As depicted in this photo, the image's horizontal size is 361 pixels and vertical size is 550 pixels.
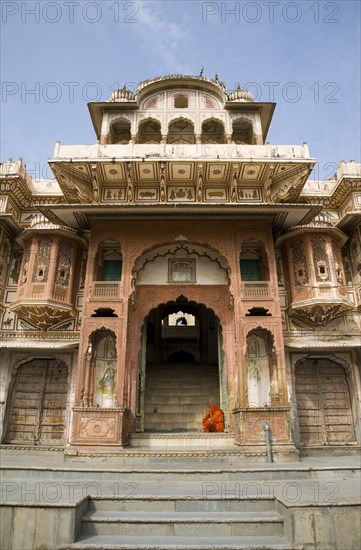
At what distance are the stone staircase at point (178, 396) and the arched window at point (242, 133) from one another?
9.62 metres

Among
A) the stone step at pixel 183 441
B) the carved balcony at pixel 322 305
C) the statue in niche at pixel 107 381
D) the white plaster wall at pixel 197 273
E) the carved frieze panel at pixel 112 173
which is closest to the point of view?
the stone step at pixel 183 441

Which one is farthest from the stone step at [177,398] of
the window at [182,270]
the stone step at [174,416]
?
the window at [182,270]

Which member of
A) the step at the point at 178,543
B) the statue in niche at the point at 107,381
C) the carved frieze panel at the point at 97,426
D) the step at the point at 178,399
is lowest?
the step at the point at 178,543

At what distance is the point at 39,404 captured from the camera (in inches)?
520

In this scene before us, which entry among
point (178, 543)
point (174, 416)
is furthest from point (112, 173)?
point (178, 543)

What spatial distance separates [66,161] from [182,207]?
13.2 feet

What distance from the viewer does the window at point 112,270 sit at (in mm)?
13758

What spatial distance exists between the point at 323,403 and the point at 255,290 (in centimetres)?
461

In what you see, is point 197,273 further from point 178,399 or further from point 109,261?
point 178,399

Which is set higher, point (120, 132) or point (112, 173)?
point (120, 132)

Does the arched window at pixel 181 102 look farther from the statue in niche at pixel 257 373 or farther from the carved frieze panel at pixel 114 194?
the statue in niche at pixel 257 373

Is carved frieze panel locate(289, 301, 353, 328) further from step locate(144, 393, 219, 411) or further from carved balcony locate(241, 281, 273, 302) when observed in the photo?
step locate(144, 393, 219, 411)

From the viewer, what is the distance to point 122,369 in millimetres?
11477

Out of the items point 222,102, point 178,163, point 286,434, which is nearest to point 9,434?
point 286,434
